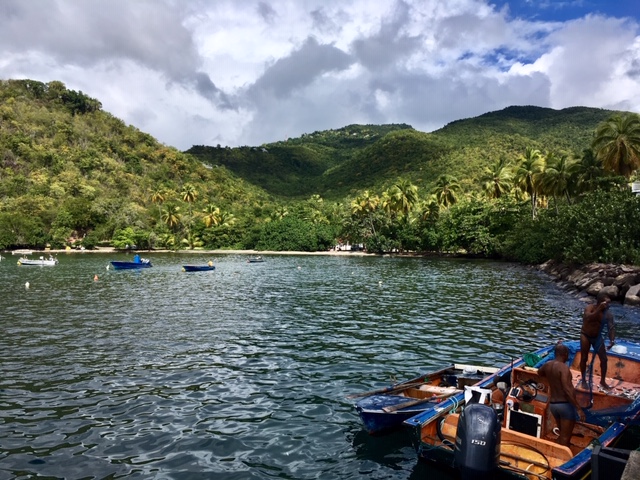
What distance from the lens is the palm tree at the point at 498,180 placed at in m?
92.4

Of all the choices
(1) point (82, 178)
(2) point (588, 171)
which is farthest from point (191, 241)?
(2) point (588, 171)

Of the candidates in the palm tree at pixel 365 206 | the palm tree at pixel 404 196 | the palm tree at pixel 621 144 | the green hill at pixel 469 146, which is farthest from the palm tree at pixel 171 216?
the palm tree at pixel 621 144

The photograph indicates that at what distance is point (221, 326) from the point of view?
2544 centimetres

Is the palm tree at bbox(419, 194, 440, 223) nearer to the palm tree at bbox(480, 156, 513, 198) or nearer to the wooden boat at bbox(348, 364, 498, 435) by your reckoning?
the palm tree at bbox(480, 156, 513, 198)

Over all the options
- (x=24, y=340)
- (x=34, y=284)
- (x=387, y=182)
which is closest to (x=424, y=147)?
(x=387, y=182)

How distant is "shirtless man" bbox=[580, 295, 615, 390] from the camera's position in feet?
42.0

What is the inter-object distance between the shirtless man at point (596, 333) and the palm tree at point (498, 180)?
8545 cm

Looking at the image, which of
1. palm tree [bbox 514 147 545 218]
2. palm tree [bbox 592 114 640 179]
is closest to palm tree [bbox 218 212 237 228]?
palm tree [bbox 514 147 545 218]

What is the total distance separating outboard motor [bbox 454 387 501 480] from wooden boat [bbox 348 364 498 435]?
2935mm

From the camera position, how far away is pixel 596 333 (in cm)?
1307

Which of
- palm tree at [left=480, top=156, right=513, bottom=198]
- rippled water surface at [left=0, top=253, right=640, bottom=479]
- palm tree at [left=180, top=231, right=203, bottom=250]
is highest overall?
palm tree at [left=480, top=156, right=513, bottom=198]

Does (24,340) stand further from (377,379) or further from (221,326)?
(377,379)

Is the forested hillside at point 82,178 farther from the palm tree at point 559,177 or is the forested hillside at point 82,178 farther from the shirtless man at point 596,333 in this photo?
the shirtless man at point 596,333

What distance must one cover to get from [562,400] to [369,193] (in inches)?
4152
